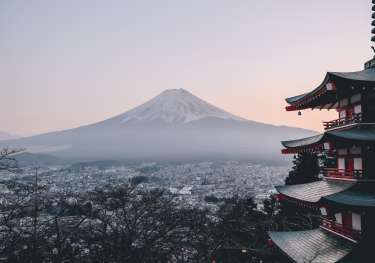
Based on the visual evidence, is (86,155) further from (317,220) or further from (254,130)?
(317,220)

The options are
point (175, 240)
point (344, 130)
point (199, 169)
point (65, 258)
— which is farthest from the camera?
point (199, 169)

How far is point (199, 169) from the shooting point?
101 m

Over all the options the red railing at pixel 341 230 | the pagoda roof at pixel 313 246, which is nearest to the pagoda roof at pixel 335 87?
the red railing at pixel 341 230

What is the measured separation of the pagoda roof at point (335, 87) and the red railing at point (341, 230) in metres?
3.57

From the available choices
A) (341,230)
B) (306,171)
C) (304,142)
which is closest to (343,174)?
(341,230)

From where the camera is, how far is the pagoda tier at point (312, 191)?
34.4 ft

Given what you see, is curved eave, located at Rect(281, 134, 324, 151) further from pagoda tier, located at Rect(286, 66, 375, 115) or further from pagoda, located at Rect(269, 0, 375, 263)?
pagoda tier, located at Rect(286, 66, 375, 115)

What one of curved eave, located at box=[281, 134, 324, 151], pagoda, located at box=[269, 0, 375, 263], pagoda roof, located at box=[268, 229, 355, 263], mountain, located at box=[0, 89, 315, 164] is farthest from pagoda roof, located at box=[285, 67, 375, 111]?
mountain, located at box=[0, 89, 315, 164]

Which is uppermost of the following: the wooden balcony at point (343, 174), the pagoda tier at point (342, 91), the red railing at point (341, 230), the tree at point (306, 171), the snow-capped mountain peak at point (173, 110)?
the snow-capped mountain peak at point (173, 110)

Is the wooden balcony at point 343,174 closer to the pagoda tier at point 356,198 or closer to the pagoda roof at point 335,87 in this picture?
the pagoda tier at point 356,198

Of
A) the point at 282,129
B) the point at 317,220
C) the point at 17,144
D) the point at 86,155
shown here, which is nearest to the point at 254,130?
the point at 282,129

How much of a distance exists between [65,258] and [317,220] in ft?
47.2

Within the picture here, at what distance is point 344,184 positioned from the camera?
10.6 meters

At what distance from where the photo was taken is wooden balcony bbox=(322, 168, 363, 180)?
10117 millimetres
